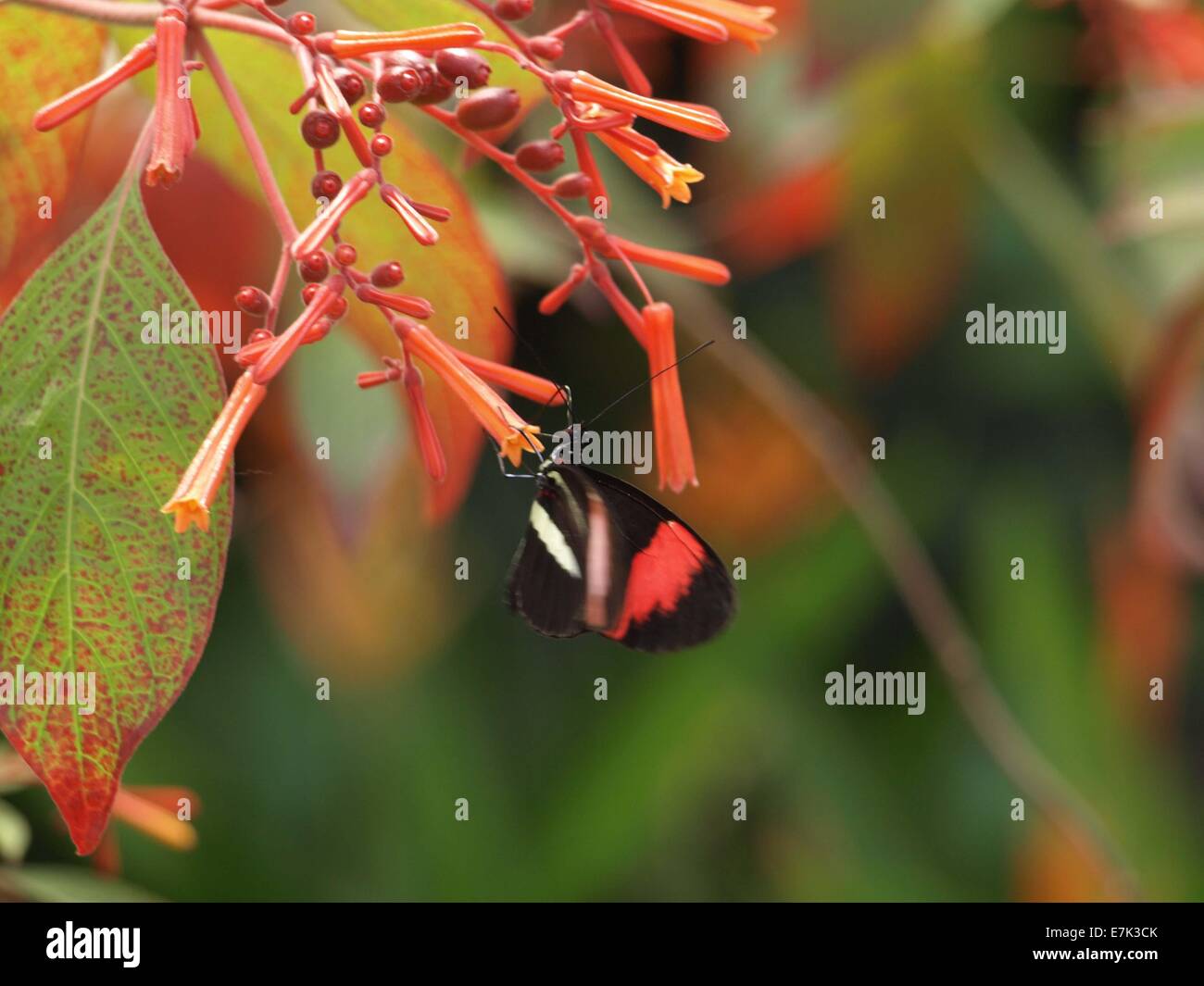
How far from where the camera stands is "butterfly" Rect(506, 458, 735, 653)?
0.43 metres

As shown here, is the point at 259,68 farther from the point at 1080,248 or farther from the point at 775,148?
the point at 1080,248

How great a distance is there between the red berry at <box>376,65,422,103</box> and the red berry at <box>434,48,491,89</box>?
22mm

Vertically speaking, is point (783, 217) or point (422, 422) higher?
point (783, 217)

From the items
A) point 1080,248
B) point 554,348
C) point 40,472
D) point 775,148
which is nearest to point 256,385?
point 40,472

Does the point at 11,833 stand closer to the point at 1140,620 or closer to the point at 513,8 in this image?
the point at 513,8

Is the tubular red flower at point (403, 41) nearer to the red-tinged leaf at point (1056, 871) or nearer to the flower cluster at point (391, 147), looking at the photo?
the flower cluster at point (391, 147)

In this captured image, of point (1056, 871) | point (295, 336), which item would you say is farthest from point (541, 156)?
point (1056, 871)

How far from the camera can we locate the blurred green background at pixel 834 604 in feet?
2.52

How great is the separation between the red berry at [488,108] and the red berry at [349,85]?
0.05 metres

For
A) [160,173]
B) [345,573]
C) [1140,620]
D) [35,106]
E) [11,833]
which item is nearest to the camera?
[160,173]

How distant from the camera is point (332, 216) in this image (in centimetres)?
34

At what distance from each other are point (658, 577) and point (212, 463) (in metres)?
0.18

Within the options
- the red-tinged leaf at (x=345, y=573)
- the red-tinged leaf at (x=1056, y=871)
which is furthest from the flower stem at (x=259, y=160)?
the red-tinged leaf at (x=1056, y=871)

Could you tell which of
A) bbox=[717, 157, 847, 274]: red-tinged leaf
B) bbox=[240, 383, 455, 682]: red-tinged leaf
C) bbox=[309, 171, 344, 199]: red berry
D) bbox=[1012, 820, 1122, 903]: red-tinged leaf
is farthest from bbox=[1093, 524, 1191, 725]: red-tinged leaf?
bbox=[309, 171, 344, 199]: red berry
